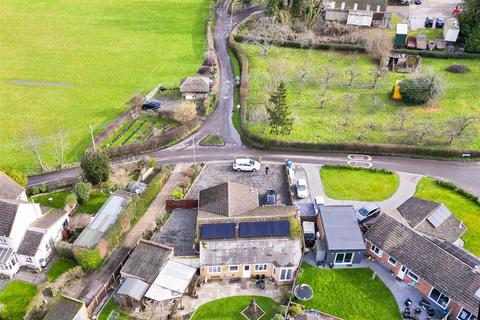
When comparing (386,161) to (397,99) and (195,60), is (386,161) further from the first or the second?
(195,60)

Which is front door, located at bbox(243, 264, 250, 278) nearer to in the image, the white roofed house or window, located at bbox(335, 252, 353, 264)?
window, located at bbox(335, 252, 353, 264)

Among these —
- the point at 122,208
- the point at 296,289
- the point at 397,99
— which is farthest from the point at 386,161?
the point at 122,208

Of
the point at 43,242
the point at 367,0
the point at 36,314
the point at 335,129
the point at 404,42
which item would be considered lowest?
the point at 36,314

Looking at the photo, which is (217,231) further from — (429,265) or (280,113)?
(280,113)

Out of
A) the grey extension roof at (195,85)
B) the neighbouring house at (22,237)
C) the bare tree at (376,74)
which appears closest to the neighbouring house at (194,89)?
the grey extension roof at (195,85)

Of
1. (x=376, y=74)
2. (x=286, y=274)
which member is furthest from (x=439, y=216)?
(x=376, y=74)

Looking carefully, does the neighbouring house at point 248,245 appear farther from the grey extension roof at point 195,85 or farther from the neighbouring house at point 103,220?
the grey extension roof at point 195,85
